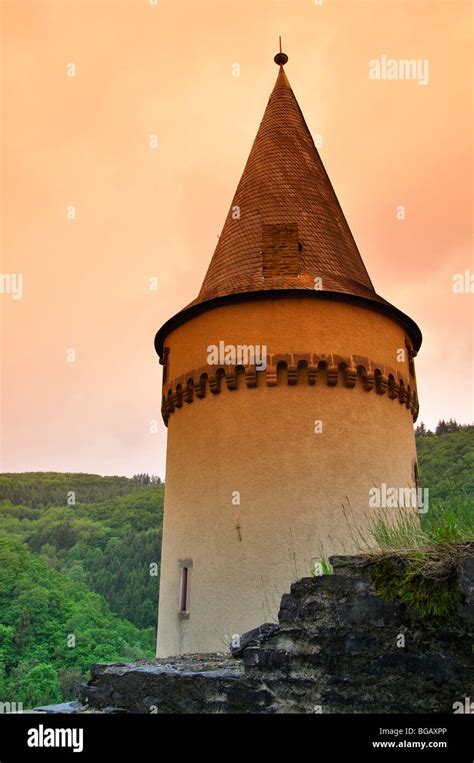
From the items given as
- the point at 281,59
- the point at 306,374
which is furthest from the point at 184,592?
the point at 281,59

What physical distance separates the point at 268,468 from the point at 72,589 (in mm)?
40762

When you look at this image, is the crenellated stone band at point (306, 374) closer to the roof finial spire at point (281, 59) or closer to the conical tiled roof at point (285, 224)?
the conical tiled roof at point (285, 224)

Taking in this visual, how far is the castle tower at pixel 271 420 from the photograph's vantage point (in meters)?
11.8

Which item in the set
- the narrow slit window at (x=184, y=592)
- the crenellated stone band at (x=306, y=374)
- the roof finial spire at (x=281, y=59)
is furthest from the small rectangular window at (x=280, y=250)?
the roof finial spire at (x=281, y=59)

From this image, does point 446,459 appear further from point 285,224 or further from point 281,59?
point 285,224

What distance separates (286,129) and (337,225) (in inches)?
108

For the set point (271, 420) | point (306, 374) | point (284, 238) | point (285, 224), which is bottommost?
point (271, 420)

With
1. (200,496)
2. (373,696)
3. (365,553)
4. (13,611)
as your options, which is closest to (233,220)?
(200,496)

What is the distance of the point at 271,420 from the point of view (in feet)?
40.6

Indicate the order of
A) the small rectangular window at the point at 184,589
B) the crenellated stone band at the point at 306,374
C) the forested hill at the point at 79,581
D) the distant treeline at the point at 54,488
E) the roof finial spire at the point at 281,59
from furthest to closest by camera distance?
1. the distant treeline at the point at 54,488
2. the forested hill at the point at 79,581
3. the roof finial spire at the point at 281,59
4. the crenellated stone band at the point at 306,374
5. the small rectangular window at the point at 184,589

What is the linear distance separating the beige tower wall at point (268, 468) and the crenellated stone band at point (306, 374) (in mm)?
84

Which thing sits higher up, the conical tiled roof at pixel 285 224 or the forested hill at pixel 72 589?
the conical tiled roof at pixel 285 224

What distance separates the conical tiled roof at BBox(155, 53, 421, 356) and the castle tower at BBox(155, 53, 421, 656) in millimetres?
41

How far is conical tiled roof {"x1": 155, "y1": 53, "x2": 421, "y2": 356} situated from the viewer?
13445 mm
